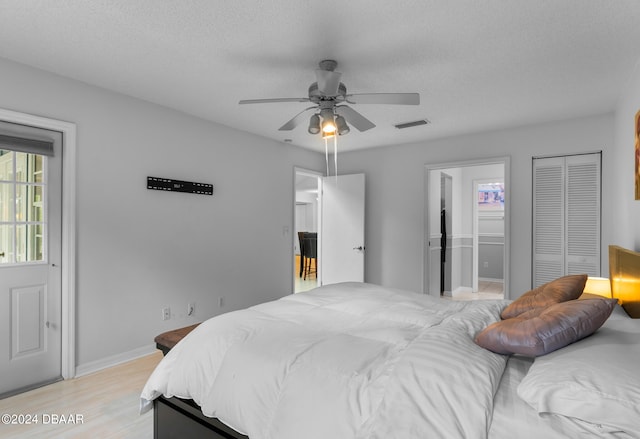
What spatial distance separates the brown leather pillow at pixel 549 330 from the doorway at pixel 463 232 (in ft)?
11.0

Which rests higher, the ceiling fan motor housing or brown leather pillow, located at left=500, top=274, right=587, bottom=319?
the ceiling fan motor housing

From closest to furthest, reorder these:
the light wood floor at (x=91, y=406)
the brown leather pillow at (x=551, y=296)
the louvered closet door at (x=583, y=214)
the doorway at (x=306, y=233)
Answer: the brown leather pillow at (x=551, y=296)
the light wood floor at (x=91, y=406)
the louvered closet door at (x=583, y=214)
the doorway at (x=306, y=233)

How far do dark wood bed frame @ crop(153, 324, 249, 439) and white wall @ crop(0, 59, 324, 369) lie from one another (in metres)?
1.46

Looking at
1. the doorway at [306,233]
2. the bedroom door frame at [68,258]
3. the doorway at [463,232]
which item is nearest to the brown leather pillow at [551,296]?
the doorway at [463,232]

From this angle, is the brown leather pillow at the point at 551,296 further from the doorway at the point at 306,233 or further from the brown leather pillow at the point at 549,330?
the doorway at the point at 306,233

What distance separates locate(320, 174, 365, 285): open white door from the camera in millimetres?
5094

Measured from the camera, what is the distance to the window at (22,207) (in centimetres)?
249

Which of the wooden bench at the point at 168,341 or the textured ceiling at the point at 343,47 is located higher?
the textured ceiling at the point at 343,47

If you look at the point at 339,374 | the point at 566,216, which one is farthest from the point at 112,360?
the point at 566,216

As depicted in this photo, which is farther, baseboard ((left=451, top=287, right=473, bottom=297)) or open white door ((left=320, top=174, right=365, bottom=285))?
baseboard ((left=451, top=287, right=473, bottom=297))

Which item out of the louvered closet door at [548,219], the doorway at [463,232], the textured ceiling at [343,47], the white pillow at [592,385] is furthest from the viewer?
the doorway at [463,232]

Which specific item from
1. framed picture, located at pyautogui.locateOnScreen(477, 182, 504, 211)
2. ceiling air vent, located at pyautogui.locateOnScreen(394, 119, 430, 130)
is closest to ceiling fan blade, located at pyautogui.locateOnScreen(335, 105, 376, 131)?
ceiling air vent, located at pyautogui.locateOnScreen(394, 119, 430, 130)

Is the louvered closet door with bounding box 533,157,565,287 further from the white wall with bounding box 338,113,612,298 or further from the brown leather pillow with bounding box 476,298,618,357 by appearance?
the brown leather pillow with bounding box 476,298,618,357

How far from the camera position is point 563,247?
12.5 feet
